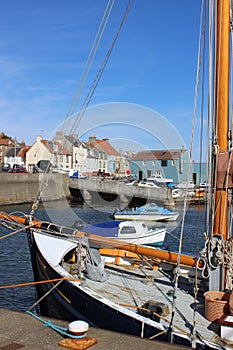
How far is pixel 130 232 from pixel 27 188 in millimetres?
33144

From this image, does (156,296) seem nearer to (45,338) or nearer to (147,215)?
(45,338)

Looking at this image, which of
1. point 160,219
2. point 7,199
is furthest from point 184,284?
point 7,199

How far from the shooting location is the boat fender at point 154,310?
8.38m

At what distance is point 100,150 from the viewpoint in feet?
271

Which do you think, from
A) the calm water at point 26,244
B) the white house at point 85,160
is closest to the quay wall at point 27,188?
the calm water at point 26,244

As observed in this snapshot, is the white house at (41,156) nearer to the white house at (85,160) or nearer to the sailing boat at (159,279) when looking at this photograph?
the white house at (85,160)

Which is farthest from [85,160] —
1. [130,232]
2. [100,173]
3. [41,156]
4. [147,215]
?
[130,232]

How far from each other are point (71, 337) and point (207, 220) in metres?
5.18

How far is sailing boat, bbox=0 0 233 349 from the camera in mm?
8008

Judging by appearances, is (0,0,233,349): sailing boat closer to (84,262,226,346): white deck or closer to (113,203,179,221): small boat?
(84,262,226,346): white deck

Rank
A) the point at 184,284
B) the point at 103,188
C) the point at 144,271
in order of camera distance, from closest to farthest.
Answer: the point at 184,284
the point at 144,271
the point at 103,188

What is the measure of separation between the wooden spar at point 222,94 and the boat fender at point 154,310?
2.18 metres

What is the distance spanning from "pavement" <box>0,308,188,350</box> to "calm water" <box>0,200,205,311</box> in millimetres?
3411

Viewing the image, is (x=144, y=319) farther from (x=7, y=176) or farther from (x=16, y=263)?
(x=7, y=176)
